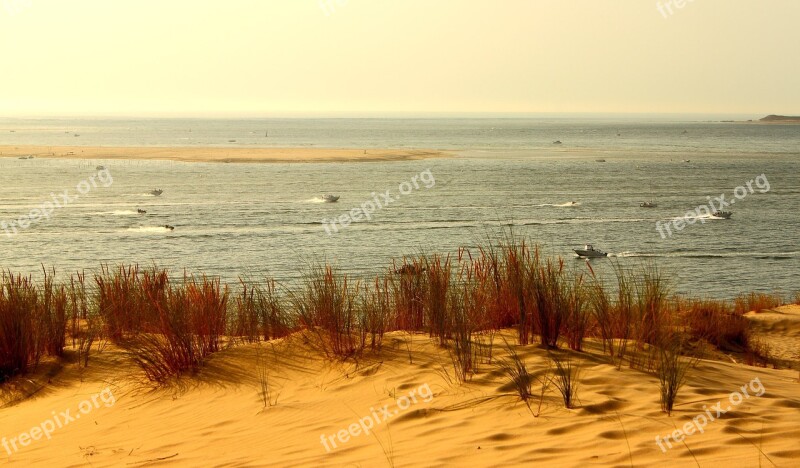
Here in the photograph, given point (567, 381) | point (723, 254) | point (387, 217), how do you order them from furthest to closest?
point (387, 217) < point (723, 254) < point (567, 381)

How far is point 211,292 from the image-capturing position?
9.72 metres

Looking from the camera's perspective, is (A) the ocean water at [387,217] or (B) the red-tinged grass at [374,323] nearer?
(B) the red-tinged grass at [374,323]

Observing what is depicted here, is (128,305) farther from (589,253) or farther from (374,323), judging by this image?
(589,253)

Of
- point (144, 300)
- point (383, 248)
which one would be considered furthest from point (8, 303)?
point (383, 248)
